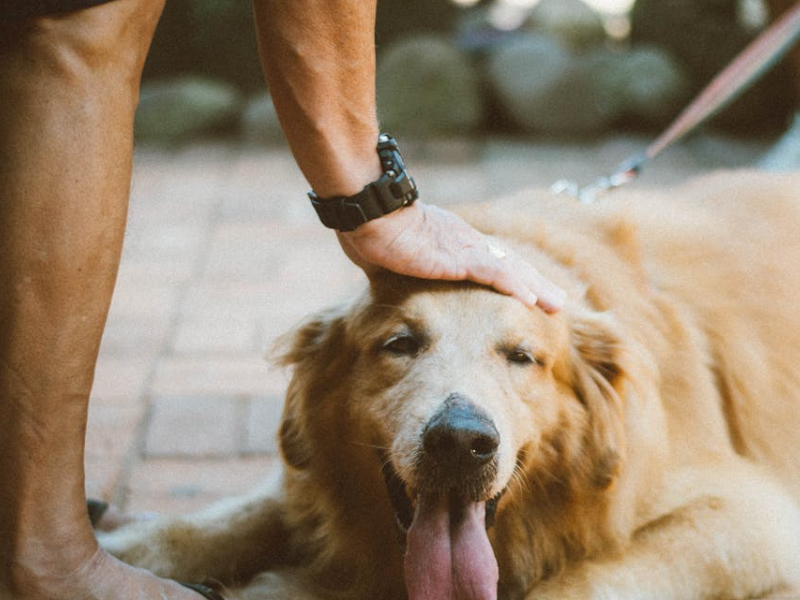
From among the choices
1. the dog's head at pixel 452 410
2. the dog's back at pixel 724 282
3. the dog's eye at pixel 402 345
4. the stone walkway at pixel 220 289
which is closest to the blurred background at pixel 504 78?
the stone walkway at pixel 220 289

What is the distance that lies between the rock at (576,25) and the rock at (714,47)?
34 cm

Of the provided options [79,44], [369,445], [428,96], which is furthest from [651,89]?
[79,44]

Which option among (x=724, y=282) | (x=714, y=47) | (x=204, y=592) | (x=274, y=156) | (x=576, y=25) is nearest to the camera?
(x=204, y=592)

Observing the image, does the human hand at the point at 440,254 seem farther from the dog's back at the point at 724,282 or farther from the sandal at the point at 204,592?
the sandal at the point at 204,592

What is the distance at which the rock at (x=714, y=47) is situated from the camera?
684 centimetres

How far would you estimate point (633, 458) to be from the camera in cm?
234

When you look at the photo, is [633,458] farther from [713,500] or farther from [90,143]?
[90,143]

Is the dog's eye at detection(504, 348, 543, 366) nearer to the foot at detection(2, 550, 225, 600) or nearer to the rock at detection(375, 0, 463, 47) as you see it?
the foot at detection(2, 550, 225, 600)

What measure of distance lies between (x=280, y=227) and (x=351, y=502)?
123 inches

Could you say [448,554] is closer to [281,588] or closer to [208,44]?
[281,588]

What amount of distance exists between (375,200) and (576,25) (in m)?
6.38

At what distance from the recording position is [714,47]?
23.3 ft

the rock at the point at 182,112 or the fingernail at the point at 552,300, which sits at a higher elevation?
the rock at the point at 182,112

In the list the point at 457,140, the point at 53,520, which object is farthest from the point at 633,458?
the point at 457,140
